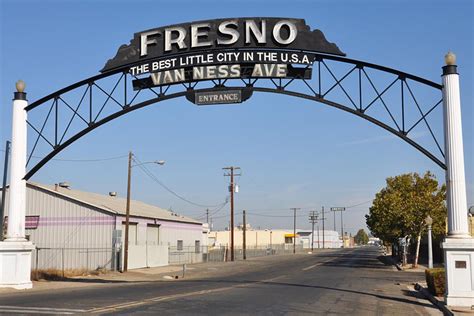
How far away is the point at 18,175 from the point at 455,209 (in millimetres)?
16116

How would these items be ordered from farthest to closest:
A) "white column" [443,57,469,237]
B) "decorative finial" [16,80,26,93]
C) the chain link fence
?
the chain link fence < "decorative finial" [16,80,26,93] < "white column" [443,57,469,237]

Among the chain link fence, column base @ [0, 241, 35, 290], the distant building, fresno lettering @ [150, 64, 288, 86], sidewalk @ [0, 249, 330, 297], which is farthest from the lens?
the distant building

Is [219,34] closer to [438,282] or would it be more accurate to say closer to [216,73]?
[216,73]

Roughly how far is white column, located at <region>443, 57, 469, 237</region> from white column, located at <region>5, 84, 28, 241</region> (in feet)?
51.2

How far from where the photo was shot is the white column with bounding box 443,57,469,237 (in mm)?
16641

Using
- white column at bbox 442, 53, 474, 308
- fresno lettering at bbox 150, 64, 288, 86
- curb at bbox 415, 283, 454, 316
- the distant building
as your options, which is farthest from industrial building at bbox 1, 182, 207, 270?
the distant building

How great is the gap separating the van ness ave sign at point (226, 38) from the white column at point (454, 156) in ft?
14.2

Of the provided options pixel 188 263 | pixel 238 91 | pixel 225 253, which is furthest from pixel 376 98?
pixel 225 253

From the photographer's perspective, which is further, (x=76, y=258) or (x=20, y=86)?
(x=76, y=258)

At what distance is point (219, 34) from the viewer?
21156mm

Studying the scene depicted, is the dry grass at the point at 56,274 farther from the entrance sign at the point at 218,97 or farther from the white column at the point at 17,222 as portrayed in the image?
the entrance sign at the point at 218,97

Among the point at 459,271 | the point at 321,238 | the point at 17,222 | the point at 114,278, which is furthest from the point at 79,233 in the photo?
the point at 321,238

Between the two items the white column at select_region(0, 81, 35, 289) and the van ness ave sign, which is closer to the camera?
the van ness ave sign

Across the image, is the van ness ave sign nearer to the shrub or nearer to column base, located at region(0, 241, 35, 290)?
column base, located at region(0, 241, 35, 290)
